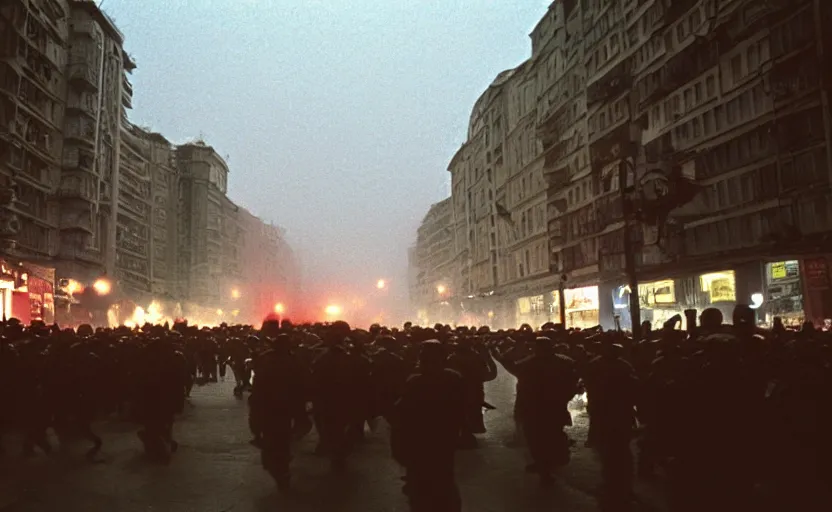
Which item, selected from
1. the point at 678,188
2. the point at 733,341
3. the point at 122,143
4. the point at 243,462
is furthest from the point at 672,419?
the point at 122,143

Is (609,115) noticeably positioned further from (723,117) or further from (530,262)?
(530,262)

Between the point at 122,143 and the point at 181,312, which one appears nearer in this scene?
the point at 122,143

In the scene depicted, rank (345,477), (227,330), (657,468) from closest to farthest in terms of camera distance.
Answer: (345,477), (657,468), (227,330)

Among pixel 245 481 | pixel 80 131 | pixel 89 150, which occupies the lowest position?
pixel 245 481

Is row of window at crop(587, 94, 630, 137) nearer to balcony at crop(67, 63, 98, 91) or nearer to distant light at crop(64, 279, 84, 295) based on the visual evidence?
balcony at crop(67, 63, 98, 91)

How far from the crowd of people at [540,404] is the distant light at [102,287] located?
45.4 m

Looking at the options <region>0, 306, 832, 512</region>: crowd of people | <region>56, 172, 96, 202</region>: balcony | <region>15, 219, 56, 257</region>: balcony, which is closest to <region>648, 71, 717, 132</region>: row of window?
<region>0, 306, 832, 512</region>: crowd of people

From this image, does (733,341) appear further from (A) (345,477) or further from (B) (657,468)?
(A) (345,477)

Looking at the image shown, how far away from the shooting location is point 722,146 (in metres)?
32.9

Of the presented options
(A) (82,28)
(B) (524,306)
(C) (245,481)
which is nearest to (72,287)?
(A) (82,28)

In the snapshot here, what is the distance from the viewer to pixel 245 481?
8523 mm

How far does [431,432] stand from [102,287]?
56.3 metres

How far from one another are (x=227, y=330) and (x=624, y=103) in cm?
2891

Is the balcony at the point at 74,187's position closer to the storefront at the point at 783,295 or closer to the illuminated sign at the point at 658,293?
the illuminated sign at the point at 658,293
